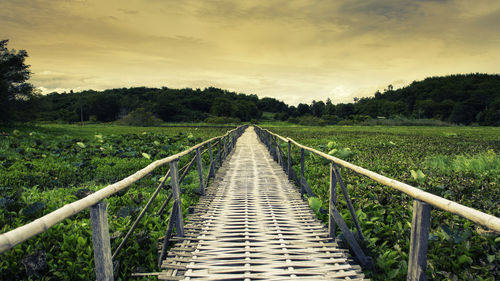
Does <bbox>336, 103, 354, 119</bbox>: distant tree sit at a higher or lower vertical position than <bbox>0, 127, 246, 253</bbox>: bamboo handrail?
higher

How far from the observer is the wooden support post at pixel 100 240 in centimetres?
193

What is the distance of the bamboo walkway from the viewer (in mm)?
2840

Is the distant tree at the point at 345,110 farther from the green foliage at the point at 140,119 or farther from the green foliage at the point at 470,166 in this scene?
the green foliage at the point at 470,166

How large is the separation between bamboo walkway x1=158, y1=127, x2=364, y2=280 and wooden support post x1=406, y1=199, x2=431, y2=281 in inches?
33.7

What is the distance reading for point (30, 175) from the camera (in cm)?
764

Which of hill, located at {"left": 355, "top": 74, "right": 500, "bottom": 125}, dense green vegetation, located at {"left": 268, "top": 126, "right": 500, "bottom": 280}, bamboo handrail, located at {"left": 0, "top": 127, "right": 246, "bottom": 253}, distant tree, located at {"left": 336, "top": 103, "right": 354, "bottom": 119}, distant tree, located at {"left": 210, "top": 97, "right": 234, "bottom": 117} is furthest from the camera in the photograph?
distant tree, located at {"left": 336, "top": 103, "right": 354, "bottom": 119}

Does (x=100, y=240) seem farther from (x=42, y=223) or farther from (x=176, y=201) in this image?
(x=176, y=201)

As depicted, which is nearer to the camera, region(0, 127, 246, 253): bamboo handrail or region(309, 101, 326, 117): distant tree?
region(0, 127, 246, 253): bamboo handrail

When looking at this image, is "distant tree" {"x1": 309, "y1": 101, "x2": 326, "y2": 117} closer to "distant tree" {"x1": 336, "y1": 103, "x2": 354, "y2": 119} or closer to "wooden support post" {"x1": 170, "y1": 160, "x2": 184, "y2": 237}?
"distant tree" {"x1": 336, "y1": 103, "x2": 354, "y2": 119}

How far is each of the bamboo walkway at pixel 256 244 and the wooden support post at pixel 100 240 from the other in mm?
893

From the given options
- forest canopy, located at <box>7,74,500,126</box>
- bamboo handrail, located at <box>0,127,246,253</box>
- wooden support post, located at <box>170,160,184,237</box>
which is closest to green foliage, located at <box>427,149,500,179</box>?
wooden support post, located at <box>170,160,184,237</box>

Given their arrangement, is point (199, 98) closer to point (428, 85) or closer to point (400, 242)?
point (428, 85)

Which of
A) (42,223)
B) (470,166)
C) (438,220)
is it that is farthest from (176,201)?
(470,166)

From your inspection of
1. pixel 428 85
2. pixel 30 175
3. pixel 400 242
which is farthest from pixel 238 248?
pixel 428 85
